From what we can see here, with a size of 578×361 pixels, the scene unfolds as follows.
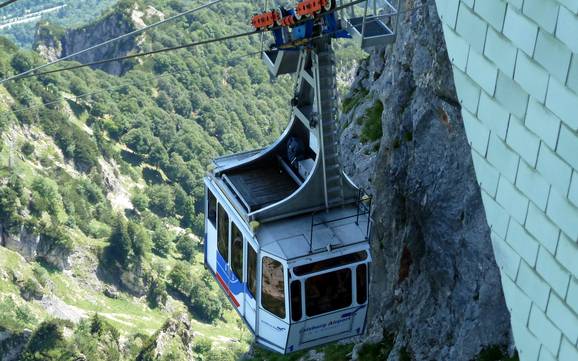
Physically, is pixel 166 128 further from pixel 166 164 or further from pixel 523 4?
pixel 523 4

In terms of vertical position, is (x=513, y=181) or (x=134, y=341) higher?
(x=513, y=181)

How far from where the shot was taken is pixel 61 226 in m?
115

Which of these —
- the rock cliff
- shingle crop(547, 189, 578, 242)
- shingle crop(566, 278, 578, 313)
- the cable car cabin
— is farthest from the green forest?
shingle crop(566, 278, 578, 313)

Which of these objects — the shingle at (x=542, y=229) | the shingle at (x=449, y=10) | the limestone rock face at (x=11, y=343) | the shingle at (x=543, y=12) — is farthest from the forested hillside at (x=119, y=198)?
the shingle at (x=543, y=12)

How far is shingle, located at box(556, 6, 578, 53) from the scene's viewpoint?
32.1ft

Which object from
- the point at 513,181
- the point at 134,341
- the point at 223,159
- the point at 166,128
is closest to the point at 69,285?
the point at 134,341

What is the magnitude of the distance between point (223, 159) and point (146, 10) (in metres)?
179

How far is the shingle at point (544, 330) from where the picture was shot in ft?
36.2

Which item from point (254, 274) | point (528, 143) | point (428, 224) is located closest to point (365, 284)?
point (254, 274)

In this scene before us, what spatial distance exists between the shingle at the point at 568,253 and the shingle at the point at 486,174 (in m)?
1.37

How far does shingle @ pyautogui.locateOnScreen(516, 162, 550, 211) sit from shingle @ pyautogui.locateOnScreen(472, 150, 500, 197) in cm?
59

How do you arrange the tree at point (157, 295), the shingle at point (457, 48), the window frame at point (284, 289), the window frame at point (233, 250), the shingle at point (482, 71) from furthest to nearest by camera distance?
the tree at point (157, 295), the window frame at point (233, 250), the window frame at point (284, 289), the shingle at point (457, 48), the shingle at point (482, 71)

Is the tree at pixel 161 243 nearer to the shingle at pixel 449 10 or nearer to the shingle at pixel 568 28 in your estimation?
the shingle at pixel 449 10

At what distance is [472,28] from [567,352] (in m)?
3.76
